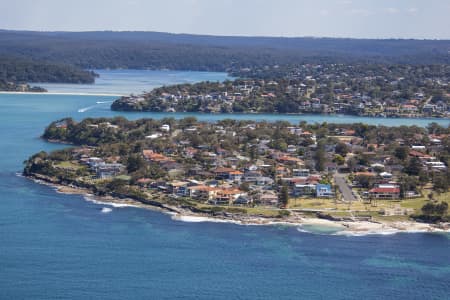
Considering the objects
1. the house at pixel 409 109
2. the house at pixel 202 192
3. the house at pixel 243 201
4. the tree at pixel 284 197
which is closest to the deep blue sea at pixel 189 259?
the house at pixel 202 192

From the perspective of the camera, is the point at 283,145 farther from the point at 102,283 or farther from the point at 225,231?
the point at 102,283

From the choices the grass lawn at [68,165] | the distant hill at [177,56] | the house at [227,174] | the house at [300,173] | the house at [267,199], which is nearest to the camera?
the house at [267,199]

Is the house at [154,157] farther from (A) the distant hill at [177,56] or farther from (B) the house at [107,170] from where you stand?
(A) the distant hill at [177,56]

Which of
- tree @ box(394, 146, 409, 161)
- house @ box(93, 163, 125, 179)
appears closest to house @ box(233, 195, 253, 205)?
house @ box(93, 163, 125, 179)

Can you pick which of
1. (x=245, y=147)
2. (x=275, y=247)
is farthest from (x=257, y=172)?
(x=275, y=247)

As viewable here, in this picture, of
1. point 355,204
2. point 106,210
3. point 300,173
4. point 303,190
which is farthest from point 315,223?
point 300,173

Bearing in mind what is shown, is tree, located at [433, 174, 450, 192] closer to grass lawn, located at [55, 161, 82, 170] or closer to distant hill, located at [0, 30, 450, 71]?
grass lawn, located at [55, 161, 82, 170]
